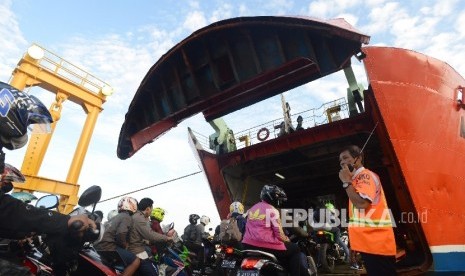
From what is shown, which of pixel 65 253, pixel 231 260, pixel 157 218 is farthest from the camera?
pixel 157 218

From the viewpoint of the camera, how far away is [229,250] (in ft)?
18.1

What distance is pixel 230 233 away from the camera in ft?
20.4

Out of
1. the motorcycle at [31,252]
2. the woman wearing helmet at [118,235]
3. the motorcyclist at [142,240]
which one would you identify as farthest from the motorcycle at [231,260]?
the motorcycle at [31,252]

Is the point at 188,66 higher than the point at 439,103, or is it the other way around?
the point at 188,66

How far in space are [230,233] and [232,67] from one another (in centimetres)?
389

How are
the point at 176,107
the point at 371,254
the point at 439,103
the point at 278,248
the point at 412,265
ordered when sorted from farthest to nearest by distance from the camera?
1. the point at 176,107
2. the point at 439,103
3. the point at 412,265
4. the point at 278,248
5. the point at 371,254

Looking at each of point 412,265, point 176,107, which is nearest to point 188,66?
point 176,107

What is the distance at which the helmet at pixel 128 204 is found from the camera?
5.17m

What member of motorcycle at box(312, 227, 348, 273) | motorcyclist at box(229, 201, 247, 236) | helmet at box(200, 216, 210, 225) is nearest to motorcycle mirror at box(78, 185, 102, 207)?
motorcyclist at box(229, 201, 247, 236)

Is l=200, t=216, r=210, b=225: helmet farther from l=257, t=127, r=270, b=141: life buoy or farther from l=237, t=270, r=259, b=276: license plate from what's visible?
l=237, t=270, r=259, b=276: license plate

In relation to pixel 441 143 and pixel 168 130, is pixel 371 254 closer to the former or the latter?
pixel 441 143

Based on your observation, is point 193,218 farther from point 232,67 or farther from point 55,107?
point 55,107

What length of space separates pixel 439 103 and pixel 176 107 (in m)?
6.37

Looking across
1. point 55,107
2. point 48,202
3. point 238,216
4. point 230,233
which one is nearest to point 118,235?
point 48,202
